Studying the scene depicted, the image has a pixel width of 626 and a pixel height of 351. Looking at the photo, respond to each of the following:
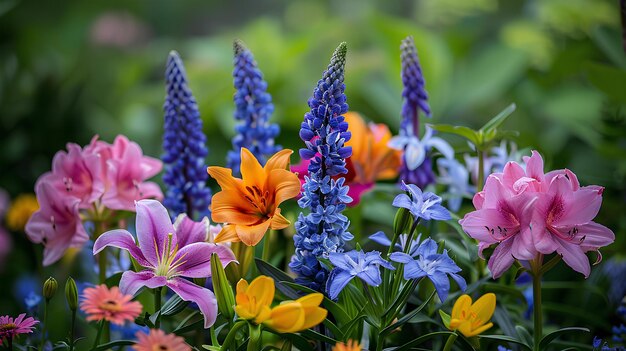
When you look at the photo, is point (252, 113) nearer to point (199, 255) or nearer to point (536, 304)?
point (199, 255)

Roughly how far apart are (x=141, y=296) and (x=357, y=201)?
0.77 ft

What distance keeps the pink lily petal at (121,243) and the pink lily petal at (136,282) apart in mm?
19

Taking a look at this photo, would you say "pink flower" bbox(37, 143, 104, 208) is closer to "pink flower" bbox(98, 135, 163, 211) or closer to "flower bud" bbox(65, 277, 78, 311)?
"pink flower" bbox(98, 135, 163, 211)

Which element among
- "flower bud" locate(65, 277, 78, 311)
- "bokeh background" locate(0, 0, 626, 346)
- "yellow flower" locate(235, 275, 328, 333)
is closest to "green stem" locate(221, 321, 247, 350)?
"yellow flower" locate(235, 275, 328, 333)

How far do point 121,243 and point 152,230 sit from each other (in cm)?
3

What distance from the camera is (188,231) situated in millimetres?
571

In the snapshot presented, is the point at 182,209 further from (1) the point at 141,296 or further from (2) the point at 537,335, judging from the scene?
(2) the point at 537,335

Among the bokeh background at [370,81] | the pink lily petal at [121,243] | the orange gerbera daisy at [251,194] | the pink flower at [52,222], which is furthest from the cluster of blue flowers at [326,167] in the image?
the bokeh background at [370,81]

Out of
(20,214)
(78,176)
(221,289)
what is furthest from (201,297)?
(20,214)

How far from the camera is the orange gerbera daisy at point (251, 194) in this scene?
54 centimetres

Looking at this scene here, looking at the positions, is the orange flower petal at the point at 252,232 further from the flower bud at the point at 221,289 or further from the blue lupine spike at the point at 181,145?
the blue lupine spike at the point at 181,145

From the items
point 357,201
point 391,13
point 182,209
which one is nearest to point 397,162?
point 357,201

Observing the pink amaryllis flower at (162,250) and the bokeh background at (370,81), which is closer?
the pink amaryllis flower at (162,250)

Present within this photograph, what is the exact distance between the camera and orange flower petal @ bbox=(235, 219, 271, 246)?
53 cm
